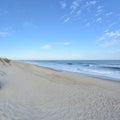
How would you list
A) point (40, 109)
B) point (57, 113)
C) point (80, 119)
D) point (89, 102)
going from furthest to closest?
point (89, 102) → point (40, 109) → point (57, 113) → point (80, 119)

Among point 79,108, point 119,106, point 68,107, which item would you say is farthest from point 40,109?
point 119,106

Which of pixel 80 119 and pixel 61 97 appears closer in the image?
pixel 80 119

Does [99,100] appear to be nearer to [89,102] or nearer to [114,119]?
[89,102]

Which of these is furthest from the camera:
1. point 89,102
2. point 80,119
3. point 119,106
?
point 89,102

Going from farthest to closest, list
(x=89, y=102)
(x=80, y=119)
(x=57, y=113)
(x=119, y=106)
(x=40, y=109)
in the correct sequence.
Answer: (x=89, y=102) → (x=119, y=106) → (x=40, y=109) → (x=57, y=113) → (x=80, y=119)

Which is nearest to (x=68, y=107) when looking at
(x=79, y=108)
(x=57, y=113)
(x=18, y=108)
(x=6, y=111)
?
(x=79, y=108)

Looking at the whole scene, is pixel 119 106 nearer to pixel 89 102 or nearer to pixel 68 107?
pixel 89 102

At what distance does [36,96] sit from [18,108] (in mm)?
1745

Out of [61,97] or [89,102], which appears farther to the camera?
[61,97]

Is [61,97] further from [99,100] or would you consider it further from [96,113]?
[96,113]

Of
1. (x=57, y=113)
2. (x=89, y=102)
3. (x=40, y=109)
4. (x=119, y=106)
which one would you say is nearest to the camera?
(x=57, y=113)

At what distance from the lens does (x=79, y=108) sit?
5.82 m

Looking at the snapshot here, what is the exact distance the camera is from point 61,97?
23.9 ft

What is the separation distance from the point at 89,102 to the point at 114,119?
1.74 metres
